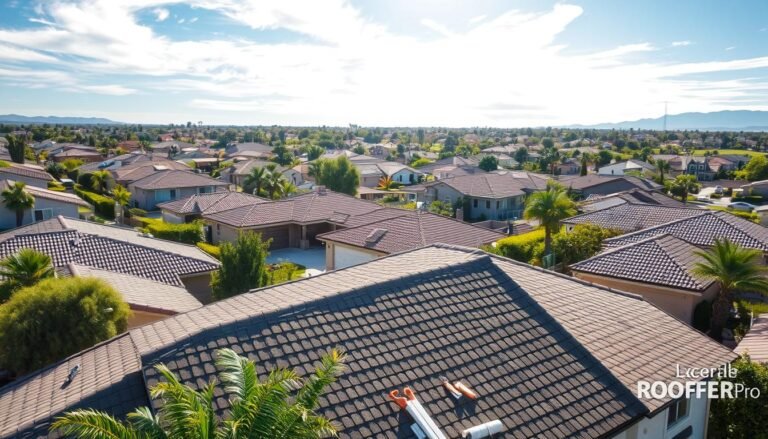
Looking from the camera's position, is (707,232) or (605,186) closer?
(707,232)

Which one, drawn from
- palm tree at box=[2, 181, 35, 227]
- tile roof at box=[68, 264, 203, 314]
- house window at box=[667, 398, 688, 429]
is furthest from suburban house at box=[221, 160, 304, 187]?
house window at box=[667, 398, 688, 429]

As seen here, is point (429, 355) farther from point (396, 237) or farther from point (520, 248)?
point (520, 248)

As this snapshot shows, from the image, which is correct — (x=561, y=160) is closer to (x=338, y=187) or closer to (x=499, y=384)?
(x=338, y=187)

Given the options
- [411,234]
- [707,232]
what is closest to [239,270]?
[411,234]

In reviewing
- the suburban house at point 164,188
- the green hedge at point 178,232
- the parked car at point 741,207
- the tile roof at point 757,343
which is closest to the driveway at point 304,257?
the green hedge at point 178,232

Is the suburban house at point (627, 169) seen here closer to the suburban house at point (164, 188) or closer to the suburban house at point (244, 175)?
the suburban house at point (244, 175)

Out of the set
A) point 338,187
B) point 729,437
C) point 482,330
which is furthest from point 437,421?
point 338,187
